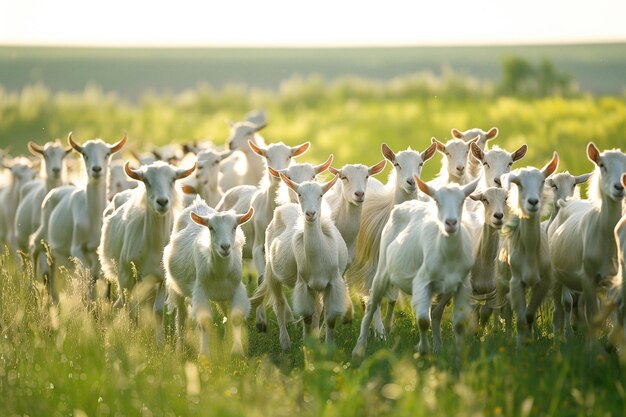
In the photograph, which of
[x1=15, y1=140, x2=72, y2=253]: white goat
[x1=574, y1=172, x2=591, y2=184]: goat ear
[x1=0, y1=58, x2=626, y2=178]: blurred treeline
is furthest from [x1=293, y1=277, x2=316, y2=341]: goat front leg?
[x1=0, y1=58, x2=626, y2=178]: blurred treeline

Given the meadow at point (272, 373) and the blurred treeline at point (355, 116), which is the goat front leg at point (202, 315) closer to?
the meadow at point (272, 373)

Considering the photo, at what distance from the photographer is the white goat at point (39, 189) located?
14.3 metres

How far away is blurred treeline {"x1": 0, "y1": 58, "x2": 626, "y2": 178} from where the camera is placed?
27172 mm

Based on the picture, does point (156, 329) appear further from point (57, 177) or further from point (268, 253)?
point (57, 177)

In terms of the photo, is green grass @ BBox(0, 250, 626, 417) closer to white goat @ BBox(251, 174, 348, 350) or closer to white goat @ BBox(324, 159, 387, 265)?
white goat @ BBox(251, 174, 348, 350)

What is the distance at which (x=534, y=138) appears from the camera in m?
27.0

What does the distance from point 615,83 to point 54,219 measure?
3325 inches

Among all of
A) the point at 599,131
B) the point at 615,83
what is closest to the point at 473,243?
the point at 599,131

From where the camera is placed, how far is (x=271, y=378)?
26.3 feet

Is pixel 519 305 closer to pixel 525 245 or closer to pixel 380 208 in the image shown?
pixel 525 245

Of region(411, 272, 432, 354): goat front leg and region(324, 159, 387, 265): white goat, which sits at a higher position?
region(324, 159, 387, 265): white goat

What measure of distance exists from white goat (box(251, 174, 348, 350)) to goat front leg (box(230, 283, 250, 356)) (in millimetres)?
477

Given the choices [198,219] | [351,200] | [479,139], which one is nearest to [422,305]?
[198,219]

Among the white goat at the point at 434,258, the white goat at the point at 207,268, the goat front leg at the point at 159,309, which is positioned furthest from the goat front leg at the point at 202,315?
the white goat at the point at 434,258
